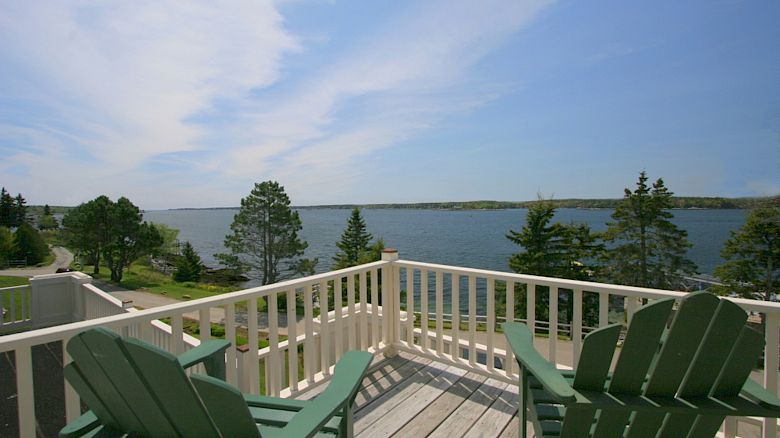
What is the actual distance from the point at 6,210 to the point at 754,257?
147 feet

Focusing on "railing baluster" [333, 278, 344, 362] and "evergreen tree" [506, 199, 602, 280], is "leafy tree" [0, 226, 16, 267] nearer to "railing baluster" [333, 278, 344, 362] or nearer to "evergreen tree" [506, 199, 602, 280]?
"railing baluster" [333, 278, 344, 362]

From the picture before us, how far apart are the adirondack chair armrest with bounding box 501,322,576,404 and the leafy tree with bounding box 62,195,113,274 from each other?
95.1 feet

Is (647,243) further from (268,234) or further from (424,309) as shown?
(268,234)

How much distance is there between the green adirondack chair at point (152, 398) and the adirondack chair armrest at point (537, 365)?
63 cm

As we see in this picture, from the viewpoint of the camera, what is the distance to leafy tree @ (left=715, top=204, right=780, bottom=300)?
18328 mm

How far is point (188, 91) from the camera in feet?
20.5

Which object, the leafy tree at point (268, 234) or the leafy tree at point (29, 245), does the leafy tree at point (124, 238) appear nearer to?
the leafy tree at point (29, 245)

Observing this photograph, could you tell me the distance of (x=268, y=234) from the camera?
88.9 feet

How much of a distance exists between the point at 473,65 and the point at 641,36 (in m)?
5.55

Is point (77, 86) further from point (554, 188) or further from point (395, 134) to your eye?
point (554, 188)

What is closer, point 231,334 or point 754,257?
point 231,334

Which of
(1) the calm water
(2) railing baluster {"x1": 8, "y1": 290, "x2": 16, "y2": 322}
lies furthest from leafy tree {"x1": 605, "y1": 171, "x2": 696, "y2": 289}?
(2) railing baluster {"x1": 8, "y1": 290, "x2": 16, "y2": 322}

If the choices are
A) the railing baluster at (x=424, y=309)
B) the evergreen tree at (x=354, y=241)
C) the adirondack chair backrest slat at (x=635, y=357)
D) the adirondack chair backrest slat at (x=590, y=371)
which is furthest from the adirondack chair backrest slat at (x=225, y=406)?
the evergreen tree at (x=354, y=241)

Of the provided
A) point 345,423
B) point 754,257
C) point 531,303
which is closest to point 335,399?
point 345,423
